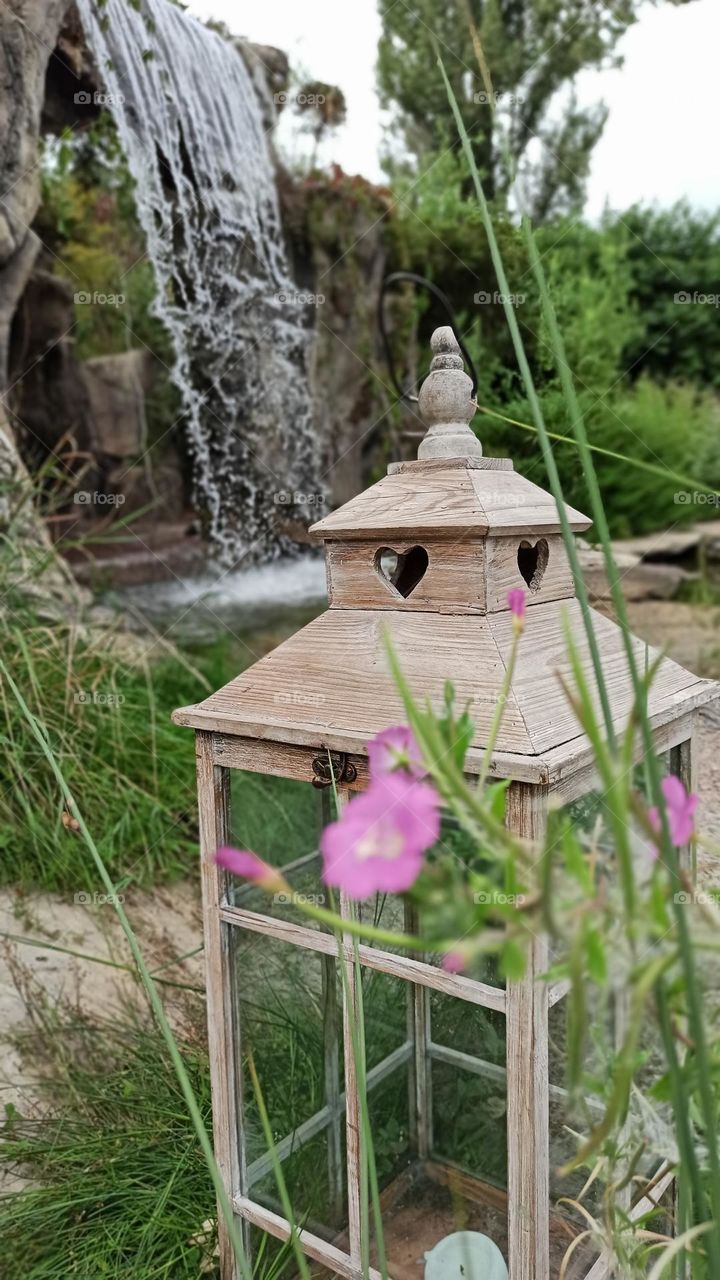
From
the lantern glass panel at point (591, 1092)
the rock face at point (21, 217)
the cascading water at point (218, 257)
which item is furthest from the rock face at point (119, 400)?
the lantern glass panel at point (591, 1092)

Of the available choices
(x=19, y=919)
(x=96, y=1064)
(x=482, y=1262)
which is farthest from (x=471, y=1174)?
(x=19, y=919)

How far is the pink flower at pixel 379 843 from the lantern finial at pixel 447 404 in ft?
1.98

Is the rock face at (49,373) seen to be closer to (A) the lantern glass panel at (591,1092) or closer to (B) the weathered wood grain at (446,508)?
(B) the weathered wood grain at (446,508)

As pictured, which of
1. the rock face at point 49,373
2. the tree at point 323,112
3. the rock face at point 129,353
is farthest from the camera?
the rock face at point 49,373

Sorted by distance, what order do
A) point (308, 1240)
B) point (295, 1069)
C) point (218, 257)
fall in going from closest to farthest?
point (308, 1240), point (295, 1069), point (218, 257)

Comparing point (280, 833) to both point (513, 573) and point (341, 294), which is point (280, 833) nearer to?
point (513, 573)

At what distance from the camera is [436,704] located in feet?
2.16

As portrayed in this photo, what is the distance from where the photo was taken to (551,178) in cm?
606

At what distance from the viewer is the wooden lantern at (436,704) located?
0.68 m

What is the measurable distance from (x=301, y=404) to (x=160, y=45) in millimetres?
1459

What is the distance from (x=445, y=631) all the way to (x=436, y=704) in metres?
0.10

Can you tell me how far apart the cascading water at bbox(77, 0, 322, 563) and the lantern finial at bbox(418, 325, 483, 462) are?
2116 millimetres

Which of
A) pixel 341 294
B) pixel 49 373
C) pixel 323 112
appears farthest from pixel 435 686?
pixel 49 373

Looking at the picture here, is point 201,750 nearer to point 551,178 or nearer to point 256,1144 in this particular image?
point 256,1144
